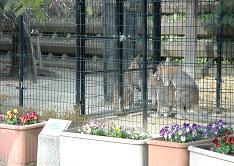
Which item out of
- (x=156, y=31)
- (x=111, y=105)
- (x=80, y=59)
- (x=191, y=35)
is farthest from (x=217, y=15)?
(x=80, y=59)

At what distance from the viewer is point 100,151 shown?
26.8 feet

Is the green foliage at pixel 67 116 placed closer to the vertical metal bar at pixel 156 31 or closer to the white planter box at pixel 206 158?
the white planter box at pixel 206 158

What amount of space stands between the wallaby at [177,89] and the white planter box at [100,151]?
3125mm

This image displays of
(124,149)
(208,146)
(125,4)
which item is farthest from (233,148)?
(125,4)

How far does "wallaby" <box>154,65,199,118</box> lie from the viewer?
11102mm

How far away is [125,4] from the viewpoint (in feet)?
41.4

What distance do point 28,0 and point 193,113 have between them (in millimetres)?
5914

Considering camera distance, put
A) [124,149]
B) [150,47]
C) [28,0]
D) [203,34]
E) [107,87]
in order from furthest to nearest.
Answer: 1. [203,34]
2. [150,47]
3. [107,87]
4. [124,149]
5. [28,0]

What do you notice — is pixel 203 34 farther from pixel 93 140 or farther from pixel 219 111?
pixel 93 140

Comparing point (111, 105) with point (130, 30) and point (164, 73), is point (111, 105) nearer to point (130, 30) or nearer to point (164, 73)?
point (164, 73)

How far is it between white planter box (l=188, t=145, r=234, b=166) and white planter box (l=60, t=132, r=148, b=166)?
0.75 m

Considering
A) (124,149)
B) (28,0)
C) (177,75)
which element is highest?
(28,0)

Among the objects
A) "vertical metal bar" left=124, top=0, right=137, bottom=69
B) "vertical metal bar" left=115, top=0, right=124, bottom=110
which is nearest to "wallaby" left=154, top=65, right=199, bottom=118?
"vertical metal bar" left=115, top=0, right=124, bottom=110

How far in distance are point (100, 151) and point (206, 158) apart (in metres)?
1.60
